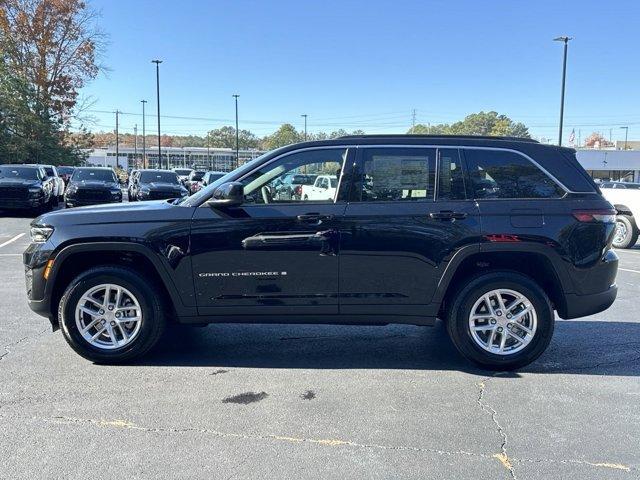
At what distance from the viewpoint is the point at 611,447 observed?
3391mm

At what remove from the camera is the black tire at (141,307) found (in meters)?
4.59

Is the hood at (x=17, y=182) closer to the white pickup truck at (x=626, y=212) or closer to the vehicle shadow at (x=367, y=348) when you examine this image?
the vehicle shadow at (x=367, y=348)

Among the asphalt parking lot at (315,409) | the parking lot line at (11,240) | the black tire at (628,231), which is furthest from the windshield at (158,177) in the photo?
the asphalt parking lot at (315,409)

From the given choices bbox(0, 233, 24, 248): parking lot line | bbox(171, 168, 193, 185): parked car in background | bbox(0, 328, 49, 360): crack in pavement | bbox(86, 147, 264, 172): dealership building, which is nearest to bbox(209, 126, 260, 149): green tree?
bbox(86, 147, 264, 172): dealership building

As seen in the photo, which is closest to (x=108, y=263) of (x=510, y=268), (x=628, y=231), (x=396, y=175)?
(x=396, y=175)

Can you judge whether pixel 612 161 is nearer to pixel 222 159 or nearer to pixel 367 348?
pixel 367 348

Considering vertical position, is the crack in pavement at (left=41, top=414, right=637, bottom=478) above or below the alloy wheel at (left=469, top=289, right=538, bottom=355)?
below

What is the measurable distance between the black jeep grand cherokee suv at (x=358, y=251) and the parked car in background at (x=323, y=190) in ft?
0.11

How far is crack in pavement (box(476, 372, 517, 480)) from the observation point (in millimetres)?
3174

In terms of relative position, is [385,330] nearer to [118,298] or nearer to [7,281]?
[118,298]

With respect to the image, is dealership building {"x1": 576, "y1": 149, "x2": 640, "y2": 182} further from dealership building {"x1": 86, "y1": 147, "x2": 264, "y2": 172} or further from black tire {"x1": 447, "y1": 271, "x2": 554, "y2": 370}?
black tire {"x1": 447, "y1": 271, "x2": 554, "y2": 370}

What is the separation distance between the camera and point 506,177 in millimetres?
4672

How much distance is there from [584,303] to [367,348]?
1974mm

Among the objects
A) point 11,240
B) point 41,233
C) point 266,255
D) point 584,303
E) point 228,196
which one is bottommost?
point 11,240
